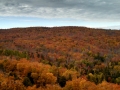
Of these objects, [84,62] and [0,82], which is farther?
[84,62]

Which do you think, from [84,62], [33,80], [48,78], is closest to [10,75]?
[33,80]

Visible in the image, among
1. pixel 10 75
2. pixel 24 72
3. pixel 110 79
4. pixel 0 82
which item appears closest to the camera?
pixel 0 82

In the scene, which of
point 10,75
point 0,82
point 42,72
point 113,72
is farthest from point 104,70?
point 0,82

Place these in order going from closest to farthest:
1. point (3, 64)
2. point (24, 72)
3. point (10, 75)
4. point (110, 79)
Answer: point (10, 75)
point (24, 72)
point (3, 64)
point (110, 79)

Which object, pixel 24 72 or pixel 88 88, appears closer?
pixel 88 88

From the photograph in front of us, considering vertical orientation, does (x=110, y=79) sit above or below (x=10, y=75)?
below

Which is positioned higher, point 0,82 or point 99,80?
point 0,82

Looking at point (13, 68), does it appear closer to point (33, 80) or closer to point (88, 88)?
point (33, 80)

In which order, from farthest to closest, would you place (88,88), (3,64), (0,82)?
(3,64), (88,88), (0,82)

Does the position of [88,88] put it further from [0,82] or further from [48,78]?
[0,82]
